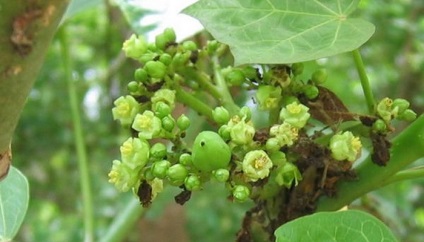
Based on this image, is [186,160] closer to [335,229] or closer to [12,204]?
[335,229]

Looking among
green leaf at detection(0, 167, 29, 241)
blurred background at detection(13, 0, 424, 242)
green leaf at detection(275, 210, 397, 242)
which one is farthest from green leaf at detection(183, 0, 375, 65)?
blurred background at detection(13, 0, 424, 242)

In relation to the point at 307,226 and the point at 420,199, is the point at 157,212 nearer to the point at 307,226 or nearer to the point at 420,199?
the point at 307,226

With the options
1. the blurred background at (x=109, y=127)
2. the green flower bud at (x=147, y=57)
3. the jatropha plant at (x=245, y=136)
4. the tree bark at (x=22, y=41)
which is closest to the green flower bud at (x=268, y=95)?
the jatropha plant at (x=245, y=136)

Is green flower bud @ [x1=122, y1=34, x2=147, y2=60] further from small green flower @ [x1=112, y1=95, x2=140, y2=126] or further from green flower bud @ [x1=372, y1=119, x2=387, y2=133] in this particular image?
green flower bud @ [x1=372, y1=119, x2=387, y2=133]

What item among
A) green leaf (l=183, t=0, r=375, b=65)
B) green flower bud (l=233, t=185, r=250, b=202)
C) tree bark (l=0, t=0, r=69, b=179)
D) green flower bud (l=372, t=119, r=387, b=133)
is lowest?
green flower bud (l=372, t=119, r=387, b=133)

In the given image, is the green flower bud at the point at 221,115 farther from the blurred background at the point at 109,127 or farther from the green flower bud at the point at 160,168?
the blurred background at the point at 109,127

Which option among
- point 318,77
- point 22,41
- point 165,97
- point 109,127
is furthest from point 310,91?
point 109,127
